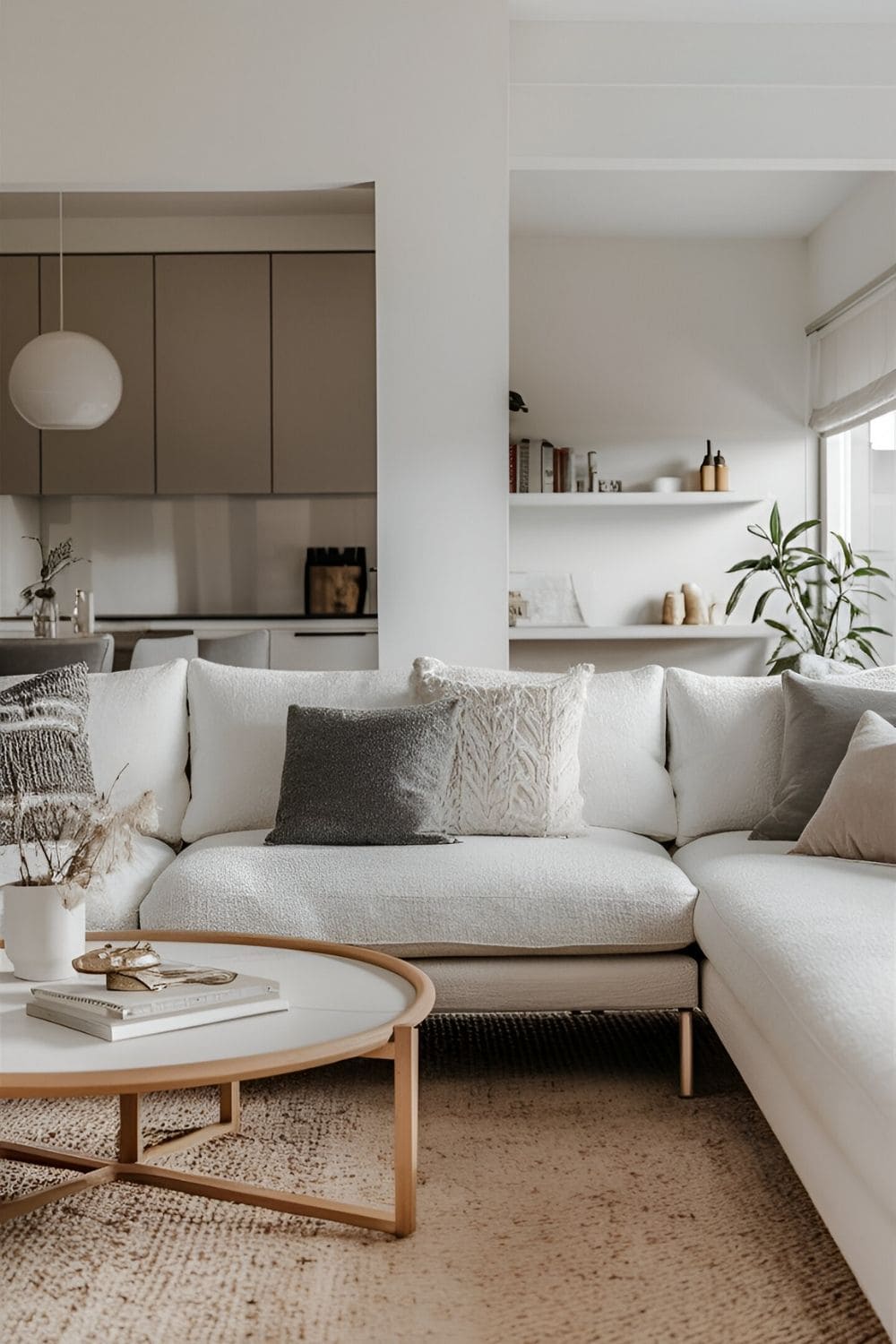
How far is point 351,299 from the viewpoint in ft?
21.4

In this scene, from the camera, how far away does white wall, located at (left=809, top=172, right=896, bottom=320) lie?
225 inches

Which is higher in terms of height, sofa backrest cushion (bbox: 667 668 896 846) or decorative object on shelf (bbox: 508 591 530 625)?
decorative object on shelf (bbox: 508 591 530 625)

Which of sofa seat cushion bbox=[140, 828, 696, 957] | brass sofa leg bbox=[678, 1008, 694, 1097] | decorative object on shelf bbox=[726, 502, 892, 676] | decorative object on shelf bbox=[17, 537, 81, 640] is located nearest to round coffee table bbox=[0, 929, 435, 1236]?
sofa seat cushion bbox=[140, 828, 696, 957]

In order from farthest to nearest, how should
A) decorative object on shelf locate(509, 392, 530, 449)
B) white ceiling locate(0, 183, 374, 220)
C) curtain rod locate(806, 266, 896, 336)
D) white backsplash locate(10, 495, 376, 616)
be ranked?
white backsplash locate(10, 495, 376, 616)
decorative object on shelf locate(509, 392, 530, 449)
white ceiling locate(0, 183, 374, 220)
curtain rod locate(806, 266, 896, 336)

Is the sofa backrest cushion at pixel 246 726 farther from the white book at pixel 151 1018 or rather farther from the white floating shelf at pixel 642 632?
the white floating shelf at pixel 642 632

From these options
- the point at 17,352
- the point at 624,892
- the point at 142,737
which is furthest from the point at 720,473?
the point at 624,892

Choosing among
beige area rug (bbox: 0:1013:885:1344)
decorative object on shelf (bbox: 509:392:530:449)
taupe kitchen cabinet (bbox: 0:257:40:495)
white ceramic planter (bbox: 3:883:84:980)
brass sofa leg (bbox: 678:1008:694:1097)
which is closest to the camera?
beige area rug (bbox: 0:1013:885:1344)

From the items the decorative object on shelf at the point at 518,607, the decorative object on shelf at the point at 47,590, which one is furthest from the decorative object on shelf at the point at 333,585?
the decorative object on shelf at the point at 47,590

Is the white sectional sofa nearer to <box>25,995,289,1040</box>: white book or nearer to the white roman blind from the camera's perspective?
<box>25,995,289,1040</box>: white book

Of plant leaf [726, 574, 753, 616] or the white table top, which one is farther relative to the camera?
plant leaf [726, 574, 753, 616]

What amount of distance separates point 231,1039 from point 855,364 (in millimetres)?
5207

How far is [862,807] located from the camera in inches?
109

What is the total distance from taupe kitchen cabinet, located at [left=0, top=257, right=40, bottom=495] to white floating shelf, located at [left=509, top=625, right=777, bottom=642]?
99.9 inches

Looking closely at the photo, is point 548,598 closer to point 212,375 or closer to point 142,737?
point 212,375
